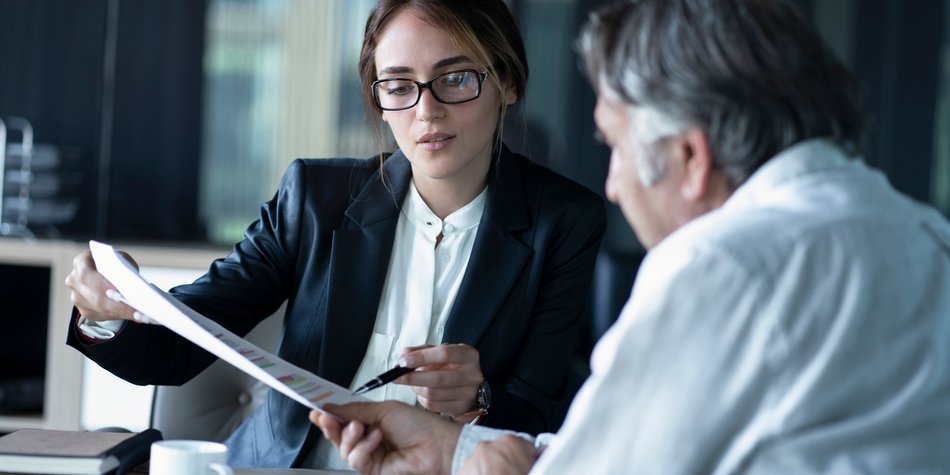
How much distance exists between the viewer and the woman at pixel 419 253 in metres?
1.67

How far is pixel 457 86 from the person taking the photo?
170 cm

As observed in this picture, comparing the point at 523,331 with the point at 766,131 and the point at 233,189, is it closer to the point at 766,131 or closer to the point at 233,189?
the point at 766,131

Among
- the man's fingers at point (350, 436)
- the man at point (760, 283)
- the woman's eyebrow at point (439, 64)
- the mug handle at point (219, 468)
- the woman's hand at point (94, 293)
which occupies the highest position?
the woman's eyebrow at point (439, 64)

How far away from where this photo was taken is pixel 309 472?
128 centimetres

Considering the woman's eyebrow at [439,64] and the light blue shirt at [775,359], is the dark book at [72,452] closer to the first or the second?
the light blue shirt at [775,359]

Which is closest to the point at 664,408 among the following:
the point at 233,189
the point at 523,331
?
the point at 523,331

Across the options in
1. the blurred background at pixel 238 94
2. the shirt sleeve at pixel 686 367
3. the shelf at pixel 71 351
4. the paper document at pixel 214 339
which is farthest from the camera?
the blurred background at pixel 238 94

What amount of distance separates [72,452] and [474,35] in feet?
3.01

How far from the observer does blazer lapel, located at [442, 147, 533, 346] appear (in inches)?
66.4

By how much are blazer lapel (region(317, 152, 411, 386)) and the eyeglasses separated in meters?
0.16

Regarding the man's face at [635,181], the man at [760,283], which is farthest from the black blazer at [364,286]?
the man at [760,283]

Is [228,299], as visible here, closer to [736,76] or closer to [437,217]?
[437,217]

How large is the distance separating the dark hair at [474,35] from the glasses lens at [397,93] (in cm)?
7

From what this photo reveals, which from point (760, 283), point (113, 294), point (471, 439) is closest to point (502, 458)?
point (471, 439)
